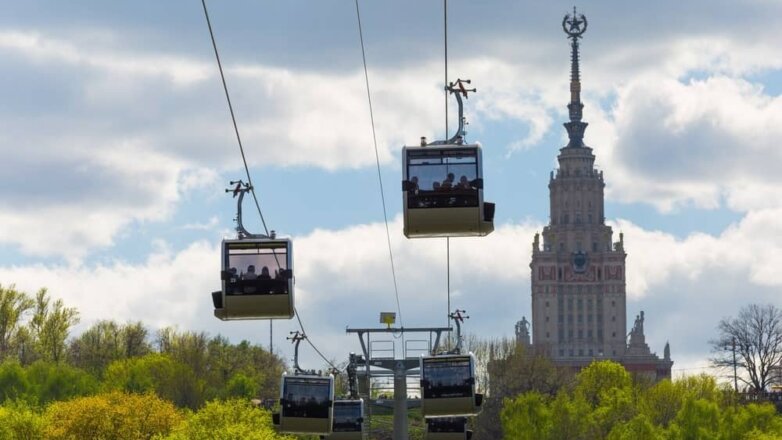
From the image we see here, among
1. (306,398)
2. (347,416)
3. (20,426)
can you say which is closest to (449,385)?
(306,398)

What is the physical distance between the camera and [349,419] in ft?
361

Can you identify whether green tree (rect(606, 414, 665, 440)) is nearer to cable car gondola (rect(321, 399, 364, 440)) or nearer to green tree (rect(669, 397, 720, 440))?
green tree (rect(669, 397, 720, 440))

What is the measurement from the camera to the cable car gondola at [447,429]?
11762cm

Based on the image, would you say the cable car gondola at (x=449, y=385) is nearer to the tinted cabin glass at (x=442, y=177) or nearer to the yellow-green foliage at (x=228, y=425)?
the tinted cabin glass at (x=442, y=177)

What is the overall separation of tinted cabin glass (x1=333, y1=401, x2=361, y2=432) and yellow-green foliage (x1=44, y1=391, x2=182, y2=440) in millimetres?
47168

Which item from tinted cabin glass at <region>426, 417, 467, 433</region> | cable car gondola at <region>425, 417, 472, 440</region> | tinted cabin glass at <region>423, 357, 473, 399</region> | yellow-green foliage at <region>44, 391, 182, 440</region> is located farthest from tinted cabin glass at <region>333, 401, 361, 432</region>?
yellow-green foliage at <region>44, 391, 182, 440</region>

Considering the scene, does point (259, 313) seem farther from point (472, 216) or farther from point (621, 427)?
point (621, 427)

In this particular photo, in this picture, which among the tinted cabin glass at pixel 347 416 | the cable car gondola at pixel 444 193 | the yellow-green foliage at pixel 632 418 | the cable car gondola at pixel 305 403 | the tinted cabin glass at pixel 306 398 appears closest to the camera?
the cable car gondola at pixel 444 193

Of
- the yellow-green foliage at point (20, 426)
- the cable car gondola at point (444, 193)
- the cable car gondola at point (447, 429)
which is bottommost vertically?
the cable car gondola at point (447, 429)

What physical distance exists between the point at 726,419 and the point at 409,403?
6087cm

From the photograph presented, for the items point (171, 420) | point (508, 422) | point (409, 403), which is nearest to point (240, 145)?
point (409, 403)

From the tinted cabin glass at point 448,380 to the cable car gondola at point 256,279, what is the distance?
962 inches

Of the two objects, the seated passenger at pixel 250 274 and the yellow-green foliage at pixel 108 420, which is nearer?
the seated passenger at pixel 250 274

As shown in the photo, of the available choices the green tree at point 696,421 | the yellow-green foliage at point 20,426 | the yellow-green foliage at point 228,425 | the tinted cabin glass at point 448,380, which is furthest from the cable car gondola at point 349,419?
the green tree at point 696,421
